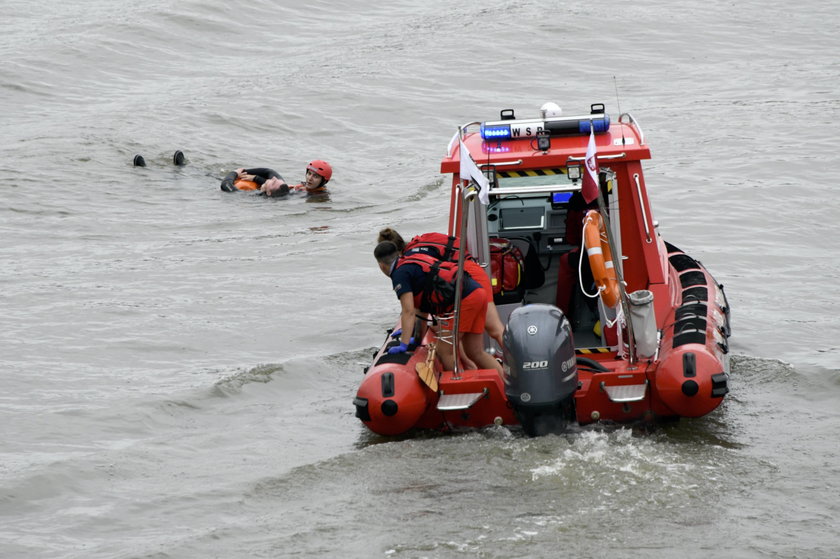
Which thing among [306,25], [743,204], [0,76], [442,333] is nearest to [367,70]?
[306,25]

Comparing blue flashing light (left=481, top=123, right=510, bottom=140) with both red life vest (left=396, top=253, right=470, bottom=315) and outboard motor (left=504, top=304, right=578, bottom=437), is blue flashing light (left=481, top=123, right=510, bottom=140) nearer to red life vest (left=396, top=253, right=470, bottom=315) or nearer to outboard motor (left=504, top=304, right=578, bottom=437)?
red life vest (left=396, top=253, right=470, bottom=315)

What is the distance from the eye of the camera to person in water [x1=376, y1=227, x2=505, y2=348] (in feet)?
26.5

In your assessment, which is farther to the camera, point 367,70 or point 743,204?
point 367,70

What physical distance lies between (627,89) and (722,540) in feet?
61.0

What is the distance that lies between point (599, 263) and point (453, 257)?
3.21 feet

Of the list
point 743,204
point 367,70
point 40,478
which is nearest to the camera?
point 40,478

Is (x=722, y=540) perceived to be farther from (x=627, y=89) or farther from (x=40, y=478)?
(x=627, y=89)

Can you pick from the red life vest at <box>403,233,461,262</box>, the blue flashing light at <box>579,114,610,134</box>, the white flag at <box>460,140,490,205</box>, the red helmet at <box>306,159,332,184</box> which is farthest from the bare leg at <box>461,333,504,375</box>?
the red helmet at <box>306,159,332,184</box>

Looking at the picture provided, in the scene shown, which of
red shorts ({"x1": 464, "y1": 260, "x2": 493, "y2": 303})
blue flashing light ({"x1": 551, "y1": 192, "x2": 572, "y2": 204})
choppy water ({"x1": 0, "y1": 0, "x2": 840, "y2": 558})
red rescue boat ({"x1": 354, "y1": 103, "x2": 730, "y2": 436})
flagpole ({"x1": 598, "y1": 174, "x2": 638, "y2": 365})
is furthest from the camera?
blue flashing light ({"x1": 551, "y1": 192, "x2": 572, "y2": 204})

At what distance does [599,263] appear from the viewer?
7.80m

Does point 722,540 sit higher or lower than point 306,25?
lower

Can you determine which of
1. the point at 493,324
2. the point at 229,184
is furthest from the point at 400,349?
the point at 229,184

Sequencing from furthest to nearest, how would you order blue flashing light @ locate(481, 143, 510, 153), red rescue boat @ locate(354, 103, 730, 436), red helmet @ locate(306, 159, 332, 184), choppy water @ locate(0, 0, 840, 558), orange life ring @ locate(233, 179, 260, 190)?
1. orange life ring @ locate(233, 179, 260, 190)
2. red helmet @ locate(306, 159, 332, 184)
3. blue flashing light @ locate(481, 143, 510, 153)
4. red rescue boat @ locate(354, 103, 730, 436)
5. choppy water @ locate(0, 0, 840, 558)

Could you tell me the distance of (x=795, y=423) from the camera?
27.0ft
